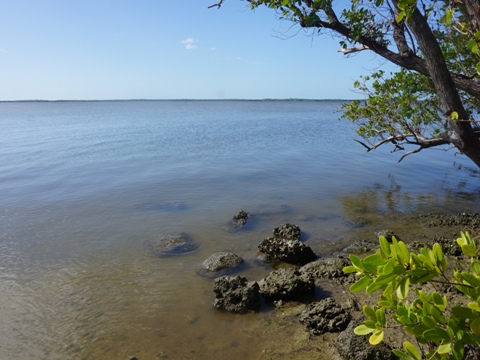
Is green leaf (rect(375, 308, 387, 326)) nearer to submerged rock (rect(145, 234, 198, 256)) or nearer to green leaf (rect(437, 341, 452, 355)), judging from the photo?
green leaf (rect(437, 341, 452, 355))

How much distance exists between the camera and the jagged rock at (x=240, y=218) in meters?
11.7

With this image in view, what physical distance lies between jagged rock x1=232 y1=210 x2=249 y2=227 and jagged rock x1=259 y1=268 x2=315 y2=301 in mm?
4482

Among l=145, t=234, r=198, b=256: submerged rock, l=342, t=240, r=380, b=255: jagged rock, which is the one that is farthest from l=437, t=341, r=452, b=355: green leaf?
l=145, t=234, r=198, b=256: submerged rock

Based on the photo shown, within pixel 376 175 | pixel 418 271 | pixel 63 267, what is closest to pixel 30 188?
pixel 63 267

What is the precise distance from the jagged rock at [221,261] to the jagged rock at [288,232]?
6.01 ft

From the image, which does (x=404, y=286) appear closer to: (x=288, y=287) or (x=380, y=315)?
(x=380, y=315)

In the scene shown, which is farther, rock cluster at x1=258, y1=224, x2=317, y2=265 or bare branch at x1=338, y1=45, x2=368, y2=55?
rock cluster at x1=258, y1=224, x2=317, y2=265

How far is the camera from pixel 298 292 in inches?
277

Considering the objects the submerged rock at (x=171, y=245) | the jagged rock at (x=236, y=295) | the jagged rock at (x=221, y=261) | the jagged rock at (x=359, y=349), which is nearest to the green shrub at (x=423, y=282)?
the jagged rock at (x=359, y=349)

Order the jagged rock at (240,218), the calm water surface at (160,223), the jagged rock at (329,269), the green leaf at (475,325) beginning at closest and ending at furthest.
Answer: the green leaf at (475,325) → the calm water surface at (160,223) → the jagged rock at (329,269) → the jagged rock at (240,218)

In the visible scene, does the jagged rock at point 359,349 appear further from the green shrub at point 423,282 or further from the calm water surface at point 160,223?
the green shrub at point 423,282

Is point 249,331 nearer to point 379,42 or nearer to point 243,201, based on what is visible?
point 379,42

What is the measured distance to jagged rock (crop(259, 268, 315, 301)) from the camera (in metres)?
6.98

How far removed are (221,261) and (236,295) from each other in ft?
6.05
